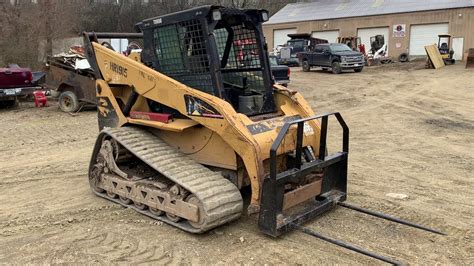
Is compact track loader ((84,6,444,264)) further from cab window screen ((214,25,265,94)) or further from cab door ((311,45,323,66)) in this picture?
cab door ((311,45,323,66))

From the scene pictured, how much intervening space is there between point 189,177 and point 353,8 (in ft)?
139

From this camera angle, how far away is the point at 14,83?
46.1ft

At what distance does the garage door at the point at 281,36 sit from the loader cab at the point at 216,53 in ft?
137

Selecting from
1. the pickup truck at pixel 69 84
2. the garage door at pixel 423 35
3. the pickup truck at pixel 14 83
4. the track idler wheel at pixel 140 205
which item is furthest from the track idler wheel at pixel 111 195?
the garage door at pixel 423 35

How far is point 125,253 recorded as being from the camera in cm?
446

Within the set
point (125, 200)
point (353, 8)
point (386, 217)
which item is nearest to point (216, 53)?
point (125, 200)

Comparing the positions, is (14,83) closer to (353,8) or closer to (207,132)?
(207,132)

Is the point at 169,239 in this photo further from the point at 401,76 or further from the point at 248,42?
the point at 401,76

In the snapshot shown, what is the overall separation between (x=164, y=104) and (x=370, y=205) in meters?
2.77

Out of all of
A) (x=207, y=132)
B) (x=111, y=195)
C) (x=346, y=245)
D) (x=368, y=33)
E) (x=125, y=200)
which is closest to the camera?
(x=346, y=245)

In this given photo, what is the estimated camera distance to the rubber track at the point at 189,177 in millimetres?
4622

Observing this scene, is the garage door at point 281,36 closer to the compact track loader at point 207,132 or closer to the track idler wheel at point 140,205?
the compact track loader at point 207,132

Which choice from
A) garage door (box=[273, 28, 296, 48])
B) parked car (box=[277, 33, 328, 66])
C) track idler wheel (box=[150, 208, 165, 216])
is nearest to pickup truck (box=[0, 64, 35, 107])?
track idler wheel (box=[150, 208, 165, 216])

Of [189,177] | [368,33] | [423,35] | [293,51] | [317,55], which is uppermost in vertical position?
[368,33]
